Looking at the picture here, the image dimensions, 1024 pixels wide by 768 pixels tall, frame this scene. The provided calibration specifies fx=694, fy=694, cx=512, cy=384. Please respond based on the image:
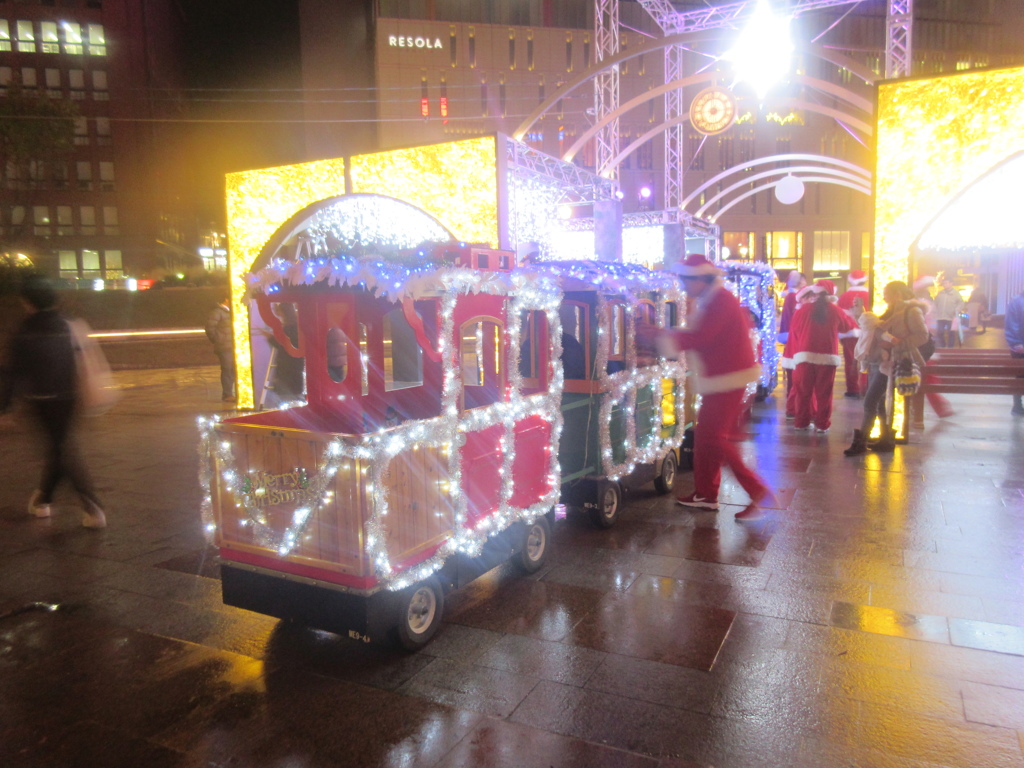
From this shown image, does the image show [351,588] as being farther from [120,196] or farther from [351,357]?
[120,196]

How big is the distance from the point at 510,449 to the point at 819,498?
354 cm

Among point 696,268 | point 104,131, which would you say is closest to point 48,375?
point 696,268

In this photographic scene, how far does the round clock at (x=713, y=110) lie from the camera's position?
16219mm

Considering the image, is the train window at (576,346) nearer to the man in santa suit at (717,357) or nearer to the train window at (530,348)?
the train window at (530,348)

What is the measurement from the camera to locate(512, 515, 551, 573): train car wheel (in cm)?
483

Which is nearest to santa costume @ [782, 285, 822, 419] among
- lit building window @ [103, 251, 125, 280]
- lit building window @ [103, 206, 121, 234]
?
lit building window @ [103, 251, 125, 280]

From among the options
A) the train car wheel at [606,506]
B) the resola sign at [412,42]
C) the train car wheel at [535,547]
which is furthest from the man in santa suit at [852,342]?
the resola sign at [412,42]

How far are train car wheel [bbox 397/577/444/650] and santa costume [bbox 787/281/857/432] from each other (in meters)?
7.02

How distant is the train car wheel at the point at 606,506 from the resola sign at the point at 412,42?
45.6 m

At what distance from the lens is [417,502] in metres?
3.86

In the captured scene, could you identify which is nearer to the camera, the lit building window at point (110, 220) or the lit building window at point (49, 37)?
the lit building window at point (49, 37)

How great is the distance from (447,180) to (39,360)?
21.0 feet

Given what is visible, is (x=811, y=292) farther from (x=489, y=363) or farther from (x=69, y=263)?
(x=69, y=263)

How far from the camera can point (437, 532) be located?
4020 mm
